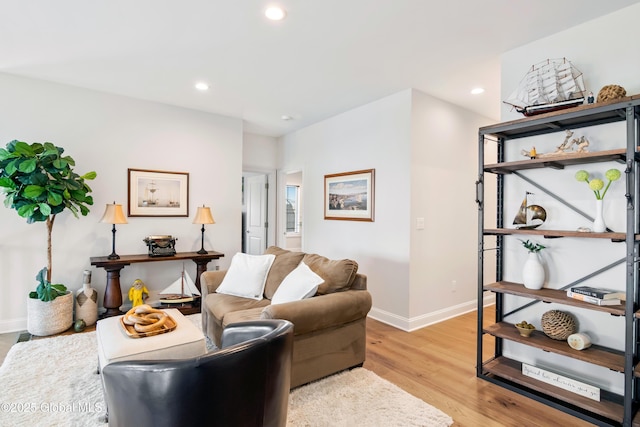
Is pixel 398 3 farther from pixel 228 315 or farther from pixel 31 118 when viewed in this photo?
pixel 31 118

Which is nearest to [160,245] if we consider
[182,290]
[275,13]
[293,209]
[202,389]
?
[182,290]

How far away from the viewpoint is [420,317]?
374 cm

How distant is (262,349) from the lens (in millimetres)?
1149

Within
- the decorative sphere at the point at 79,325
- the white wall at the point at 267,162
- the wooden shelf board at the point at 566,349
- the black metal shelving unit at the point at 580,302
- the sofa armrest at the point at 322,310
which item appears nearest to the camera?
the black metal shelving unit at the point at 580,302

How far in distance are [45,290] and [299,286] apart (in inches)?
104

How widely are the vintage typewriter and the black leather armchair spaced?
3099 millimetres

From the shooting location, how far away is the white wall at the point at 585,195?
218 centimetres

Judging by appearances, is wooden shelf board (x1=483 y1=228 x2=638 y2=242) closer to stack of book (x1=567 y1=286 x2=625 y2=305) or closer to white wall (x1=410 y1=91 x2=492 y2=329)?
stack of book (x1=567 y1=286 x2=625 y2=305)

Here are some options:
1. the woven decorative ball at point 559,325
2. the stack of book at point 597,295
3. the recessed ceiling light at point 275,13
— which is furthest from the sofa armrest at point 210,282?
the stack of book at point 597,295

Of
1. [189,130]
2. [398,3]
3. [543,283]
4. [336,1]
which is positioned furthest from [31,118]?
[543,283]

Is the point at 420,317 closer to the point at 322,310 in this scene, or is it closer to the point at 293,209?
the point at 322,310

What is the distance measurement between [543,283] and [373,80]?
244 centimetres

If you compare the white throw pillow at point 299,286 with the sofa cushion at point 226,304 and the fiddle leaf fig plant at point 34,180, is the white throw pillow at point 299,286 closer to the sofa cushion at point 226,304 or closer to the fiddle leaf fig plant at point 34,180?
the sofa cushion at point 226,304

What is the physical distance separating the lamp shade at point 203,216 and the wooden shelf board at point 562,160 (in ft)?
10.7
